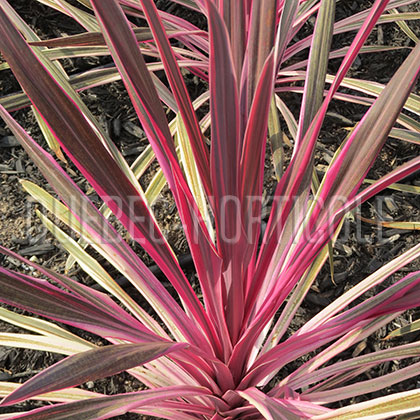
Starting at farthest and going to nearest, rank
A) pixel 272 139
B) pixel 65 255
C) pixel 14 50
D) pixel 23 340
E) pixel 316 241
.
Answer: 1. pixel 65 255
2. pixel 272 139
3. pixel 23 340
4. pixel 316 241
5. pixel 14 50

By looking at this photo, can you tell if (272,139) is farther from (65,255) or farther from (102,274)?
(65,255)

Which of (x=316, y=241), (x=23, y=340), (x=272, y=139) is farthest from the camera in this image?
(x=272, y=139)

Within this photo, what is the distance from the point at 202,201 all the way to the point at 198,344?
326 millimetres

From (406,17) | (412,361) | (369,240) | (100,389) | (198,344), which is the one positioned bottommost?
(100,389)

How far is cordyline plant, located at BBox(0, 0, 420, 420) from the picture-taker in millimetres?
563

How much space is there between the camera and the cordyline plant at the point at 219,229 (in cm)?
56

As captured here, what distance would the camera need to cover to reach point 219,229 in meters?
0.62

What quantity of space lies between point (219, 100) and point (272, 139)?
0.46 m

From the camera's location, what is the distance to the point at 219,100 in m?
0.60

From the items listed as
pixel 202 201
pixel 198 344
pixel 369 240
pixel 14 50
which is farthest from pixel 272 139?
pixel 14 50

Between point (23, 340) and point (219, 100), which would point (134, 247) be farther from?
point (219, 100)

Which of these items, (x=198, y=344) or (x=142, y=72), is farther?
(x=198, y=344)

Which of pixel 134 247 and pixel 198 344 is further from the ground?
pixel 134 247

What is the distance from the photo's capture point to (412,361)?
1.06 m
